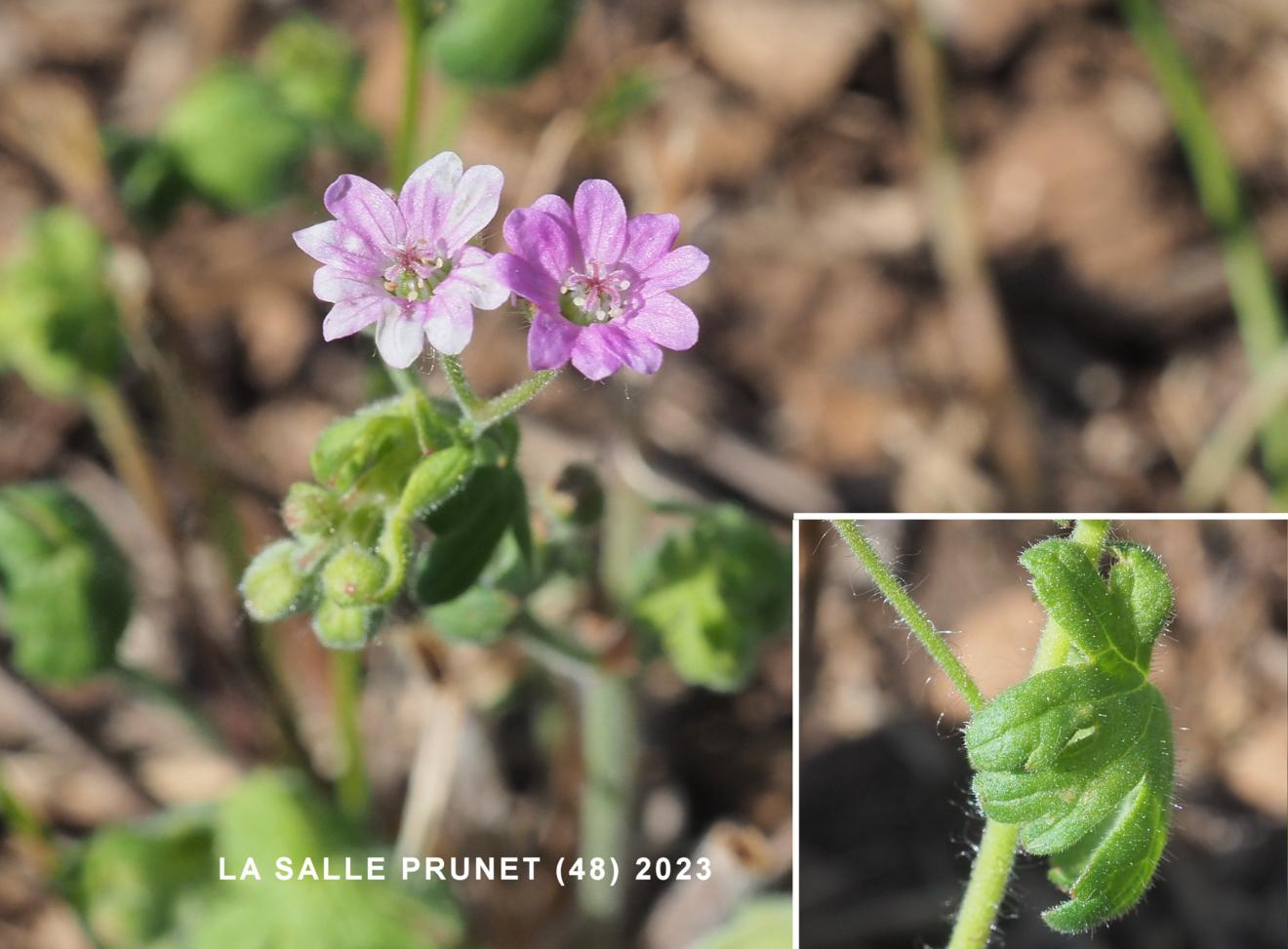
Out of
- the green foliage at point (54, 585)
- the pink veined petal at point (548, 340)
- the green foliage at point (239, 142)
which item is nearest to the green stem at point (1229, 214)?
the green foliage at point (239, 142)

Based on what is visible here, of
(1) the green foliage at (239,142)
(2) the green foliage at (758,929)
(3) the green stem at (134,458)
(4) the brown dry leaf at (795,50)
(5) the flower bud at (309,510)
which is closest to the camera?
(5) the flower bud at (309,510)

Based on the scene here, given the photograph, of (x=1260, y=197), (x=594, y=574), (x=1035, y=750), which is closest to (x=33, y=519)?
(x=594, y=574)

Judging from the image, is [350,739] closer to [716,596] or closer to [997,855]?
[716,596]

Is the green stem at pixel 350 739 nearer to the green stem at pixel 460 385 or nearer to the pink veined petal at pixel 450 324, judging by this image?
the green stem at pixel 460 385

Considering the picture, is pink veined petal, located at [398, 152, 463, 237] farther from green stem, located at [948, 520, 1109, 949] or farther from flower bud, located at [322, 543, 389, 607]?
green stem, located at [948, 520, 1109, 949]

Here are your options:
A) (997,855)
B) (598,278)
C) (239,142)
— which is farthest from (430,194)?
(239,142)

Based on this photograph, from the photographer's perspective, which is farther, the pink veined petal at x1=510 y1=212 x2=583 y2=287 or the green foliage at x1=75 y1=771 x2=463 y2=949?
the green foliage at x1=75 y1=771 x2=463 y2=949

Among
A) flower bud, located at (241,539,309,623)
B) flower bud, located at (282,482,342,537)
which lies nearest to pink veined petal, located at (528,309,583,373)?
flower bud, located at (282,482,342,537)
